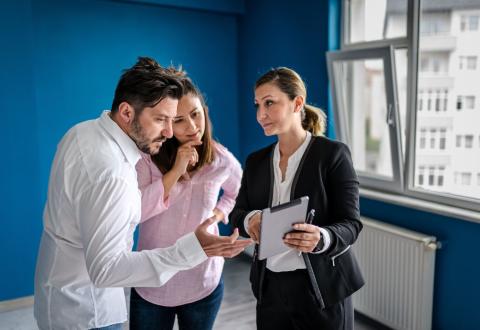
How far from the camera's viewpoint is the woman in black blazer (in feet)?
4.91

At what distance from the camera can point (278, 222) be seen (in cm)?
140

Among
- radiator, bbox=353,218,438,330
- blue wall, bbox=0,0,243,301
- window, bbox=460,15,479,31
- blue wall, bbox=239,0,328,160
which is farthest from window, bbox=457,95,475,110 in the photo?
blue wall, bbox=0,0,243,301

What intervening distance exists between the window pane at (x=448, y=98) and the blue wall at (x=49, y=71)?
6.86ft

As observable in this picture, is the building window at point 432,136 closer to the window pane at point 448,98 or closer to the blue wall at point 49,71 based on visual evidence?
the window pane at point 448,98

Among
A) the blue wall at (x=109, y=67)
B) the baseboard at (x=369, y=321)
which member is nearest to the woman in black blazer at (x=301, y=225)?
the blue wall at (x=109, y=67)

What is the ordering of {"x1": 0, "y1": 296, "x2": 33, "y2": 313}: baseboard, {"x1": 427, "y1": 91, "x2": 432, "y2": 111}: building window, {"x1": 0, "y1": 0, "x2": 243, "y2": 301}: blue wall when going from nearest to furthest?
{"x1": 427, "y1": 91, "x2": 432, "y2": 111}: building window < {"x1": 0, "y1": 0, "x2": 243, "y2": 301}: blue wall < {"x1": 0, "y1": 296, "x2": 33, "y2": 313}: baseboard

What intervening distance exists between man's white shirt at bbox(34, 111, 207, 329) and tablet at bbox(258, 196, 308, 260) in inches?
9.4

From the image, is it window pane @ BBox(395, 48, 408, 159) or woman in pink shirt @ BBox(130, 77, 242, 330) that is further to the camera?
window pane @ BBox(395, 48, 408, 159)

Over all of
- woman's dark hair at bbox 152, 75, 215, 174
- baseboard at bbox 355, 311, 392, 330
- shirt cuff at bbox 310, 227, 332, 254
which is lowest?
baseboard at bbox 355, 311, 392, 330

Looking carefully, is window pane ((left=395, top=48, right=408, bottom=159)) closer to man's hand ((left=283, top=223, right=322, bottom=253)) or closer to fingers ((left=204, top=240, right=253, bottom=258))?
man's hand ((left=283, top=223, right=322, bottom=253))

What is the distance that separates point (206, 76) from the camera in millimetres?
4223

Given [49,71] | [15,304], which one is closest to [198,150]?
[49,71]

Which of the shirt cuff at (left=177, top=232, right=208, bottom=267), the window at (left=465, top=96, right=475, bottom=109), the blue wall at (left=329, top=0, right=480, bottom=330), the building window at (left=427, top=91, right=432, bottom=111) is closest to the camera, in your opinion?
the shirt cuff at (left=177, top=232, right=208, bottom=267)

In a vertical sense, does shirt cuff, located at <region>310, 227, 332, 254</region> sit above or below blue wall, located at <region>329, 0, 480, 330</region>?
above
